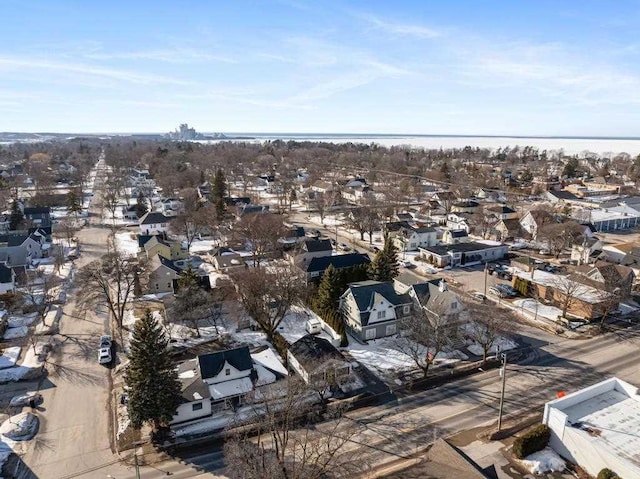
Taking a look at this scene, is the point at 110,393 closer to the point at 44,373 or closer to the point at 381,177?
the point at 44,373

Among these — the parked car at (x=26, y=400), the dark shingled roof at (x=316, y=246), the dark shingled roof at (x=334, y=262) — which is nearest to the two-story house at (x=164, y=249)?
the dark shingled roof at (x=316, y=246)

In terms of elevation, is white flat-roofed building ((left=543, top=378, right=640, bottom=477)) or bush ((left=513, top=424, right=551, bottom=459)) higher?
white flat-roofed building ((left=543, top=378, right=640, bottom=477))

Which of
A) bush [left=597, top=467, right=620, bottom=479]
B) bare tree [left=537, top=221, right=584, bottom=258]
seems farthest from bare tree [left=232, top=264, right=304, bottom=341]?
bare tree [left=537, top=221, right=584, bottom=258]

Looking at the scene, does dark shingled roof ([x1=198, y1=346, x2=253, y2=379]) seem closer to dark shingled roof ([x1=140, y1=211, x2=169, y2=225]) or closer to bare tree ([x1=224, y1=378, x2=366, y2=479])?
bare tree ([x1=224, y1=378, x2=366, y2=479])

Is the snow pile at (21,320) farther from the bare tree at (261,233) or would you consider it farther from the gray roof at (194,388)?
the bare tree at (261,233)

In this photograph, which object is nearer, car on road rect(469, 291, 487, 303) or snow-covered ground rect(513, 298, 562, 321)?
snow-covered ground rect(513, 298, 562, 321)

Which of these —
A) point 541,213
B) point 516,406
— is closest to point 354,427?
point 516,406
